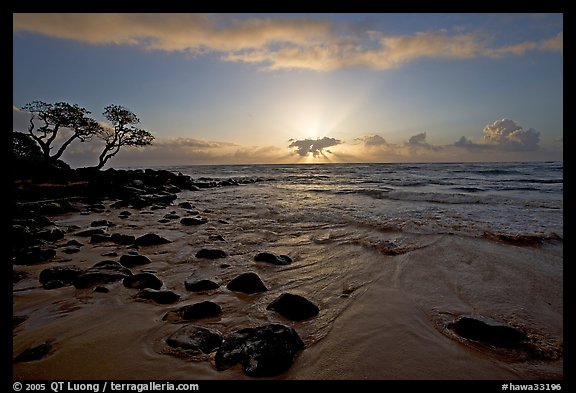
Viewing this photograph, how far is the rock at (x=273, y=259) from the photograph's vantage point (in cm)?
522

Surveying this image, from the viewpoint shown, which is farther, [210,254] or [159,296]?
[210,254]

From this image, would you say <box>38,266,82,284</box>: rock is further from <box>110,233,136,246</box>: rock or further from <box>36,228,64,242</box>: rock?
<box>36,228,64,242</box>: rock

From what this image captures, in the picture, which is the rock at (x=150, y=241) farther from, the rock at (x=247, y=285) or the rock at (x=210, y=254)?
the rock at (x=247, y=285)

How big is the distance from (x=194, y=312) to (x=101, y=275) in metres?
2.06

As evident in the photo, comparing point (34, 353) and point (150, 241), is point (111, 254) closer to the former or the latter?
point (150, 241)

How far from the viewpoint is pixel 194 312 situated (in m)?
3.20

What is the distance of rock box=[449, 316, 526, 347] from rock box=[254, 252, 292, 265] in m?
2.93

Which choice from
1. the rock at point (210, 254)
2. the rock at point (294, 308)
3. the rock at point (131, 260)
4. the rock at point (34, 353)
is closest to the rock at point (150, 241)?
the rock at point (131, 260)

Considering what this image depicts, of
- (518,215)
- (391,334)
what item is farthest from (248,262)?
(518,215)

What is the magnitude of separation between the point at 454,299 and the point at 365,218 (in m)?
5.96

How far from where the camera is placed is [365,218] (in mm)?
9594

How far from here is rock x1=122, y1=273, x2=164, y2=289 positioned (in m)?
4.04

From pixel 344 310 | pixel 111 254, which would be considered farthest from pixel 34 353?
pixel 111 254
